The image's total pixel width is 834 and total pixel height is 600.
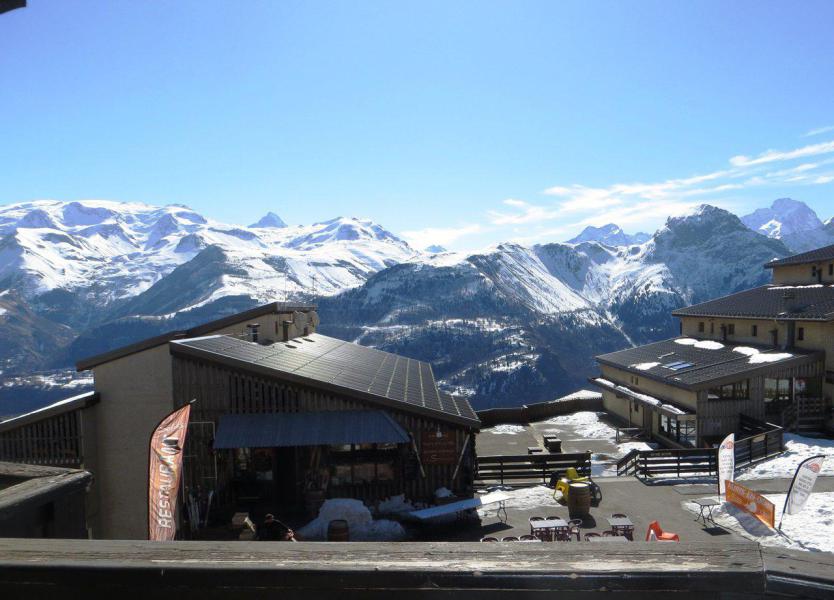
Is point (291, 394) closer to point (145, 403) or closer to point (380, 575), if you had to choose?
point (145, 403)

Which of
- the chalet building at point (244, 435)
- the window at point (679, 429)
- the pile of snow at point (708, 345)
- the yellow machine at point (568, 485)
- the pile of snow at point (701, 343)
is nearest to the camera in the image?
the chalet building at point (244, 435)

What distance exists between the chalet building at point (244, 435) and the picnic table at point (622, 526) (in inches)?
218

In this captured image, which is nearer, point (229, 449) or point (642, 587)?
point (642, 587)

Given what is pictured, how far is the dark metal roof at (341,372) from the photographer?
20.4 m

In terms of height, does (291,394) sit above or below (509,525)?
above

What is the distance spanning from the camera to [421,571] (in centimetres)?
234

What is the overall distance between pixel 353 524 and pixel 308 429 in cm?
339

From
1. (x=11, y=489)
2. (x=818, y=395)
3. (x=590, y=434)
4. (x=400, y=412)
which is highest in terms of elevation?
(x=11, y=489)

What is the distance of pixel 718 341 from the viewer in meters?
45.0

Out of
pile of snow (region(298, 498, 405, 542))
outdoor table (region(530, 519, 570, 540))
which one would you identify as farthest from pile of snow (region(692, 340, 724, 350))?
pile of snow (region(298, 498, 405, 542))

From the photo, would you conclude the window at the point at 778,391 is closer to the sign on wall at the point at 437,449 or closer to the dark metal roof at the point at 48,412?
the sign on wall at the point at 437,449

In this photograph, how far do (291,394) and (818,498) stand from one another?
58.8 ft

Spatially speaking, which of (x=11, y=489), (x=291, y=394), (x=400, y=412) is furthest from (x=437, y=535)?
(x=11, y=489)

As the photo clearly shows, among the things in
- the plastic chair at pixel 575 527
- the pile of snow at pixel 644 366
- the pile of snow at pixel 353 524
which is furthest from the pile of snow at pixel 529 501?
the pile of snow at pixel 644 366
